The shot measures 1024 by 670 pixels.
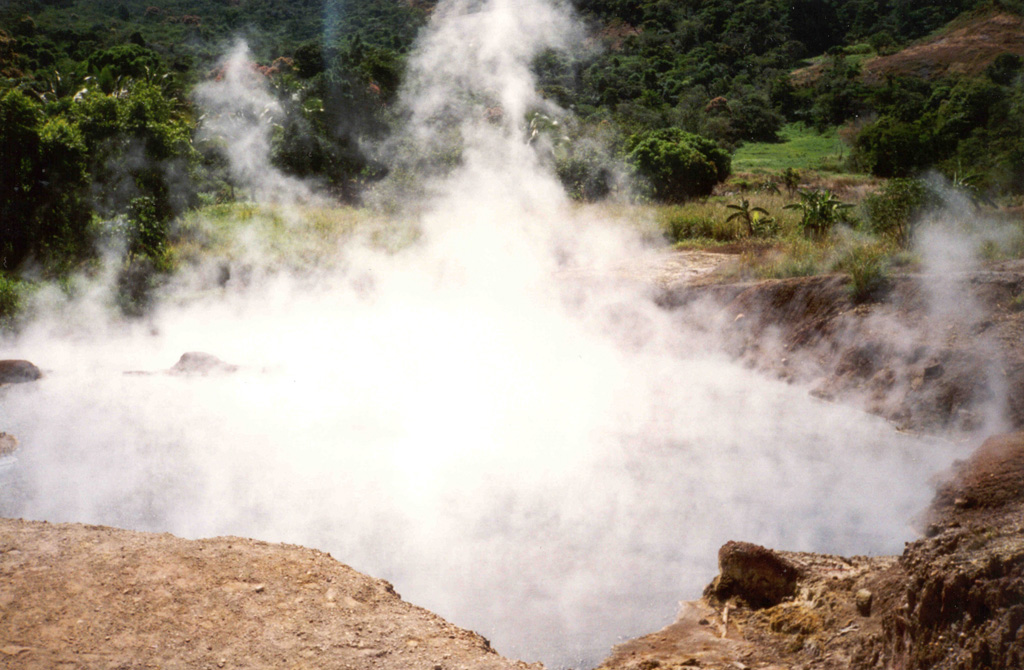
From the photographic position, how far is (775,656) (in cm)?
312

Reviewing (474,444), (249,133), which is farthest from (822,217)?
(249,133)

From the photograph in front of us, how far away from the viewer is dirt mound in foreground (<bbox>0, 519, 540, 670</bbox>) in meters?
3.09

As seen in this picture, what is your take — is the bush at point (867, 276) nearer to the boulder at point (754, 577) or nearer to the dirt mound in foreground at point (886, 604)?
the dirt mound in foreground at point (886, 604)

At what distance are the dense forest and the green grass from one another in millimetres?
664

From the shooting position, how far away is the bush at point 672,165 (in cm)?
2066

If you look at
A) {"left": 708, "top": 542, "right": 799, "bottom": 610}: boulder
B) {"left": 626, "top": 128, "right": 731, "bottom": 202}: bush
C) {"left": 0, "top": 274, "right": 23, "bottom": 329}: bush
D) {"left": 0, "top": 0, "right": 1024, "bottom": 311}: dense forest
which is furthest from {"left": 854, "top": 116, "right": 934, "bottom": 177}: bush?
{"left": 708, "top": 542, "right": 799, "bottom": 610}: boulder

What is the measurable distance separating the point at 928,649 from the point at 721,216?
44.5ft

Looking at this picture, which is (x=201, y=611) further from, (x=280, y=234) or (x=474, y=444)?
(x=280, y=234)

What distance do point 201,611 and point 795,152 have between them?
103ft

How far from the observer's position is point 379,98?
24.1 metres

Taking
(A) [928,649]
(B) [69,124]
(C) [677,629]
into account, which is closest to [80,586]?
(C) [677,629]

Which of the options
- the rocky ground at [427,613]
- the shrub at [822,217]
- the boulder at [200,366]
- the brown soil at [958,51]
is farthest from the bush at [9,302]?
the brown soil at [958,51]

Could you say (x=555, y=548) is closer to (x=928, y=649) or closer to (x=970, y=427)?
(x=928, y=649)

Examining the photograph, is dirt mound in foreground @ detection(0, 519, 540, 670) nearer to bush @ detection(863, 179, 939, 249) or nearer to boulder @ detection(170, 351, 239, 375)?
boulder @ detection(170, 351, 239, 375)
